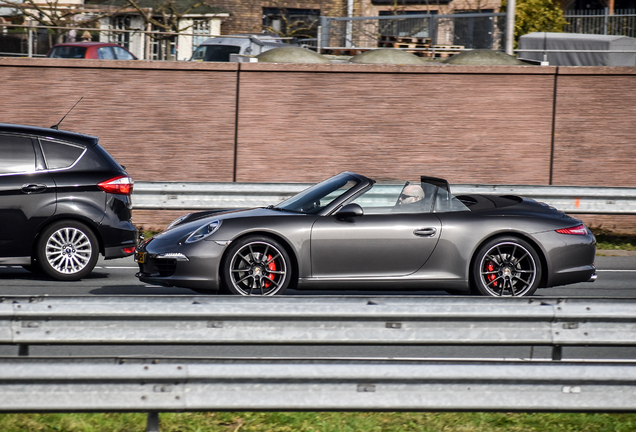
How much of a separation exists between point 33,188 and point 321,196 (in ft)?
10.2

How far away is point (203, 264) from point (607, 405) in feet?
14.8

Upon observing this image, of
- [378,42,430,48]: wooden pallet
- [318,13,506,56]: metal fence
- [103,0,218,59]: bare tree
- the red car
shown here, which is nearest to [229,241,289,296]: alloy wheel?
[103,0,218,59]: bare tree

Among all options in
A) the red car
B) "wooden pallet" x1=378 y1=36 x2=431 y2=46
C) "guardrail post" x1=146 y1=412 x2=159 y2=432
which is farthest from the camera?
the red car

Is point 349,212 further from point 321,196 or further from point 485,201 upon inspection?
point 485,201

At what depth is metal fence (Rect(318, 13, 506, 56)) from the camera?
69.6ft

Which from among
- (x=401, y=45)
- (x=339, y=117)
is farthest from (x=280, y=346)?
(x=401, y=45)

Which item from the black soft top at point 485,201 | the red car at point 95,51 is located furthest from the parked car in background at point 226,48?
the black soft top at point 485,201

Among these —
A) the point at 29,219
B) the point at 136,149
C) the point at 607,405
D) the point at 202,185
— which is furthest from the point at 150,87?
the point at 607,405

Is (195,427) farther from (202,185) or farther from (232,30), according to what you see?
(232,30)

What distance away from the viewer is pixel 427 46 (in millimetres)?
21234

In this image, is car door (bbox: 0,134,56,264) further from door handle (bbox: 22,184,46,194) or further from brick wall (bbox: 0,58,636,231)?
brick wall (bbox: 0,58,636,231)

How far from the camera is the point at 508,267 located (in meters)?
8.11

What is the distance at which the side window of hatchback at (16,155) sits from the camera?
347 inches

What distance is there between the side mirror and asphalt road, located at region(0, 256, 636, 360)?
0.90m
